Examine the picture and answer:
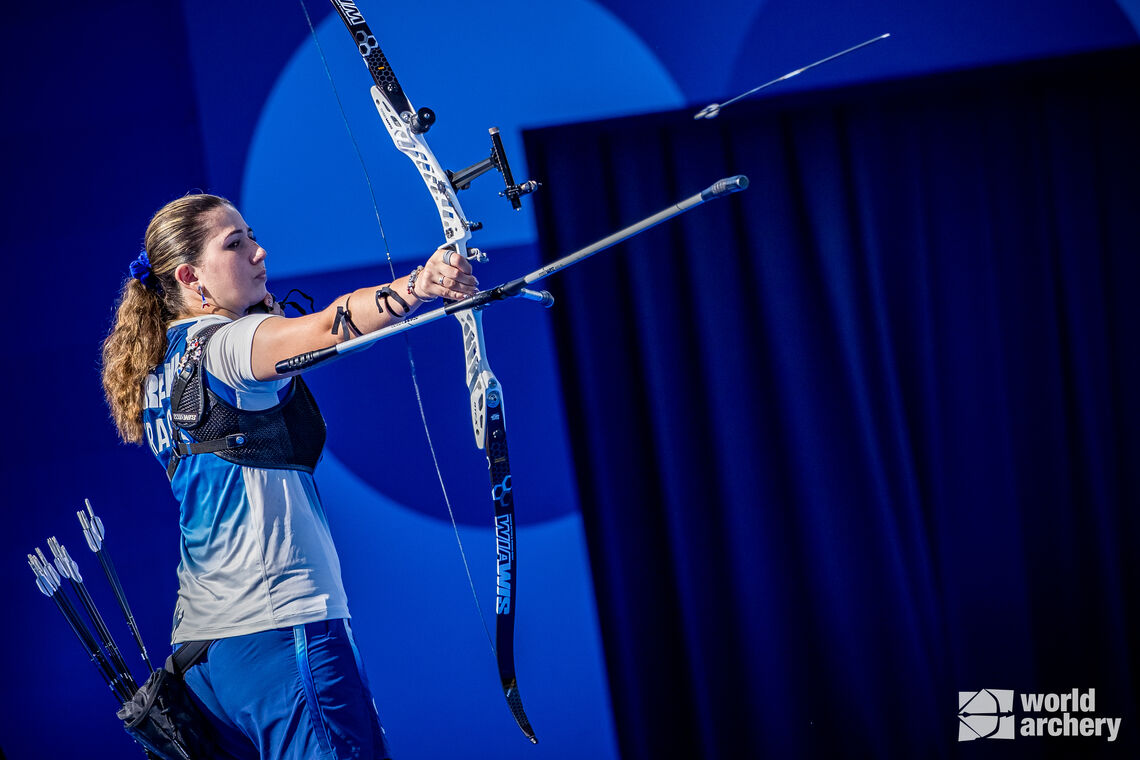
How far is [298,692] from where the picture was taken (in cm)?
129

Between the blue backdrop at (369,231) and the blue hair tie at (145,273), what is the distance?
519 millimetres

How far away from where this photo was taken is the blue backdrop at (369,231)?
6.72 ft

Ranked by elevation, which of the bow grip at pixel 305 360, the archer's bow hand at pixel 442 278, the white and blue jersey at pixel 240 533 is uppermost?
the archer's bow hand at pixel 442 278

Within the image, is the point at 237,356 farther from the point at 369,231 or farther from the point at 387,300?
the point at 369,231

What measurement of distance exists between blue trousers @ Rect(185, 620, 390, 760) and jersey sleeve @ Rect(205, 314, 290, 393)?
371mm

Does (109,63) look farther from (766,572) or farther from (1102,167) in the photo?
(1102,167)

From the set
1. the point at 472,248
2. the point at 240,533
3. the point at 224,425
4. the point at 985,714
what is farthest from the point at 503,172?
the point at 985,714

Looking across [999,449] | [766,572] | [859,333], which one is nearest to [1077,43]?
[859,333]

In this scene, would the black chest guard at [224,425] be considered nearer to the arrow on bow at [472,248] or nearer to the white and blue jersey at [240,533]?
the white and blue jersey at [240,533]

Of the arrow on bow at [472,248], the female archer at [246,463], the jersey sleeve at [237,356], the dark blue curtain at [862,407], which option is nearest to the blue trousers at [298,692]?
the female archer at [246,463]

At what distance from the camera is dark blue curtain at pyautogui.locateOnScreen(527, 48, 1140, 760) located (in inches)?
89.0

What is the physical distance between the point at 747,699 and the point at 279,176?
1.74m

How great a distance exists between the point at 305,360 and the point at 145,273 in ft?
1.68

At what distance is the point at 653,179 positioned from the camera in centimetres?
229
